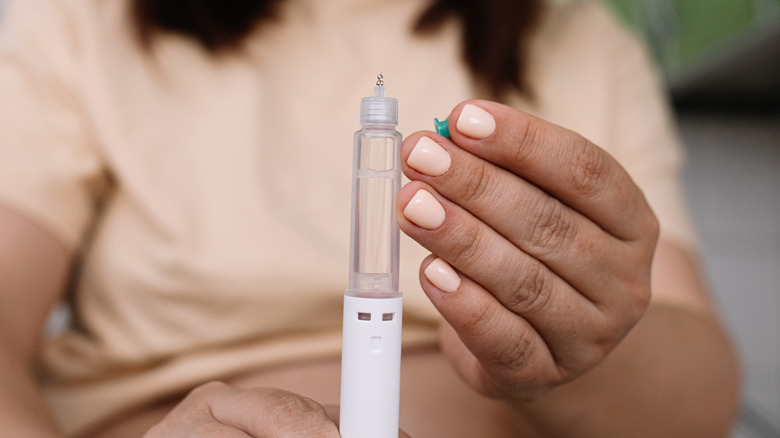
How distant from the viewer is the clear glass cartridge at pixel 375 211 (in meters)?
0.28

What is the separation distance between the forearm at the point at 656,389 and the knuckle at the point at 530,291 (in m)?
0.09

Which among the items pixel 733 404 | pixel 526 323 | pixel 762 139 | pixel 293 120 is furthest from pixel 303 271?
pixel 762 139

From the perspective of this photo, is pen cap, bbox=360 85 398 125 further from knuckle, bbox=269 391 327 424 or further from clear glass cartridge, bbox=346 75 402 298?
knuckle, bbox=269 391 327 424

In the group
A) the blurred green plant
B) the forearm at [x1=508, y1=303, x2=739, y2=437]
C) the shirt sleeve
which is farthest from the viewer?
the blurred green plant

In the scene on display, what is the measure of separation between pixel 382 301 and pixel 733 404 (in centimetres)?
38

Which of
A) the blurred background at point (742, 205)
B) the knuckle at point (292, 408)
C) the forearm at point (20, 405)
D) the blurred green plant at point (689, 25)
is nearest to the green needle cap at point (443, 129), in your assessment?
the knuckle at point (292, 408)

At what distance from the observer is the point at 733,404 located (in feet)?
1.63

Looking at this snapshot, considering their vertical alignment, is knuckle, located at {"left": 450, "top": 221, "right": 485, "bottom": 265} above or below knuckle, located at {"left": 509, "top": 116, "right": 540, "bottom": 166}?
below

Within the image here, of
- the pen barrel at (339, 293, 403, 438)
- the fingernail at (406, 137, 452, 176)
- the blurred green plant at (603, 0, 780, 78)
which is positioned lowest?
the pen barrel at (339, 293, 403, 438)

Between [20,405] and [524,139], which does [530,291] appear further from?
[20,405]

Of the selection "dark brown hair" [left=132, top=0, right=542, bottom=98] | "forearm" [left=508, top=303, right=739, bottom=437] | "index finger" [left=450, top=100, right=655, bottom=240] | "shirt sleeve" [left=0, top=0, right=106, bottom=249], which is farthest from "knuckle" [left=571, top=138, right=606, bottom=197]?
"shirt sleeve" [left=0, top=0, right=106, bottom=249]

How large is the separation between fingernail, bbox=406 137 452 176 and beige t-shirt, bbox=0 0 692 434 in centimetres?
20

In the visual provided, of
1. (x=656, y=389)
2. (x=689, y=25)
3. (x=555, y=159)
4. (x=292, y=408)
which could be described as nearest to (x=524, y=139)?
→ (x=555, y=159)

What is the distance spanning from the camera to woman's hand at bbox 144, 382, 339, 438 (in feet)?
0.84
